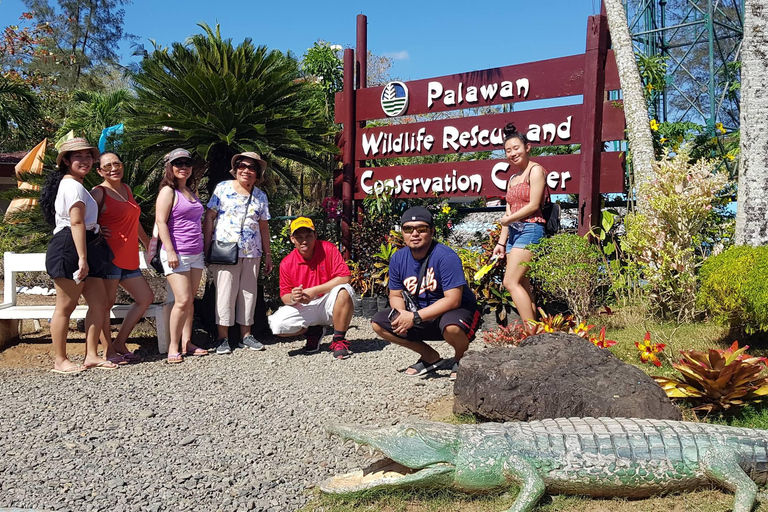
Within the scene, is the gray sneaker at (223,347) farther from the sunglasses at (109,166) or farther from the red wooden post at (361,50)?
the red wooden post at (361,50)

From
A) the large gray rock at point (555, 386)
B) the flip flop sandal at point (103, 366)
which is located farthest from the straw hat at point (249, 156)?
the large gray rock at point (555, 386)

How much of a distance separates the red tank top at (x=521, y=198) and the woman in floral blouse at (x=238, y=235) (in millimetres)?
2384

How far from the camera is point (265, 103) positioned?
7.46 meters

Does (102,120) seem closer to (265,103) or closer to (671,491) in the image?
(265,103)

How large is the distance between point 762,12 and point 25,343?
7.86m

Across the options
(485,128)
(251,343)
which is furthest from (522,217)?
(251,343)

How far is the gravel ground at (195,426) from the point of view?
307 cm

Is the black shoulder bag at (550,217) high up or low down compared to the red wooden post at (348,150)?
down

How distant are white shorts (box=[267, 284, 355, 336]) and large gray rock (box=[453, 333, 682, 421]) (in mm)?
2164

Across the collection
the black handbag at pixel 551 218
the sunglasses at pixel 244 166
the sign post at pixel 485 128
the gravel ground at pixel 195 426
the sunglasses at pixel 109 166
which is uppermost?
the sign post at pixel 485 128

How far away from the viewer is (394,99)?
825cm

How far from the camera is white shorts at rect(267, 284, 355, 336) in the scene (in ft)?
18.8

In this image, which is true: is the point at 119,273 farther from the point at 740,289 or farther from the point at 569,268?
the point at 740,289

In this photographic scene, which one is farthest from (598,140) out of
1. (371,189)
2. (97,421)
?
(97,421)
